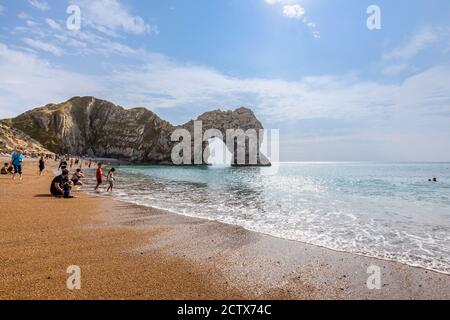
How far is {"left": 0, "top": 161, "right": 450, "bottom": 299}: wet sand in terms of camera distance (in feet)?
18.1

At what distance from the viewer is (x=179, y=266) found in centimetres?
693

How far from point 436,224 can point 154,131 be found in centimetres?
19483

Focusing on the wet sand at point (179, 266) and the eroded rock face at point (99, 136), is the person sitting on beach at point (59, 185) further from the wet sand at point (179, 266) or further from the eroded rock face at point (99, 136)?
the eroded rock face at point (99, 136)

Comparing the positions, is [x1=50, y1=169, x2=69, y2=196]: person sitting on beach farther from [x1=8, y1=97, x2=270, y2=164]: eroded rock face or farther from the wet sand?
[x1=8, y1=97, x2=270, y2=164]: eroded rock face

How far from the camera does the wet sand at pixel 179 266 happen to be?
18.1ft

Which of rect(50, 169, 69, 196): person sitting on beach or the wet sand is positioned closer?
the wet sand

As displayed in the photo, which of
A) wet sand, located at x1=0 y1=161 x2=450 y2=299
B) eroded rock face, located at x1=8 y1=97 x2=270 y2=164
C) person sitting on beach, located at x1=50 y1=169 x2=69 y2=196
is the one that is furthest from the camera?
eroded rock face, located at x1=8 y1=97 x2=270 y2=164

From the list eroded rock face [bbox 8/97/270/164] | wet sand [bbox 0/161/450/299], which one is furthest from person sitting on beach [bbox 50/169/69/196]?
eroded rock face [bbox 8/97/270/164]

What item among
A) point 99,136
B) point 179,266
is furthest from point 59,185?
point 99,136

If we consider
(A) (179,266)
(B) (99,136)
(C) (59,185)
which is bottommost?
(A) (179,266)

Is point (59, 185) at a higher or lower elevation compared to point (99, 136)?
lower

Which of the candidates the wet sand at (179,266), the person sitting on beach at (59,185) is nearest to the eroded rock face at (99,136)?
the person sitting on beach at (59,185)

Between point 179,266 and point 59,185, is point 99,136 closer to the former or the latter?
point 59,185
